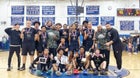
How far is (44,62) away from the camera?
26.8 feet

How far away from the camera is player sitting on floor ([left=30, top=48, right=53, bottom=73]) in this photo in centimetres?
816

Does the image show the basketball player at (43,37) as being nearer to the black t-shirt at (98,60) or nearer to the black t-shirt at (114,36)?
the black t-shirt at (98,60)

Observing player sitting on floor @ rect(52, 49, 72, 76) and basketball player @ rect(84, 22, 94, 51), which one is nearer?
player sitting on floor @ rect(52, 49, 72, 76)

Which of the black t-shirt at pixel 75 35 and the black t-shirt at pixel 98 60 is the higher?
the black t-shirt at pixel 75 35

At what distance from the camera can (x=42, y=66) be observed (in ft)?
27.3

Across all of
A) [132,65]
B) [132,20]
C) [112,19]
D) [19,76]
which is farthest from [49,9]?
[19,76]

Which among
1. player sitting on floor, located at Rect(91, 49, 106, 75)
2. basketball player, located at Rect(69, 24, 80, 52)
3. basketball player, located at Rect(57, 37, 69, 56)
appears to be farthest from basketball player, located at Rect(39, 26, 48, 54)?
player sitting on floor, located at Rect(91, 49, 106, 75)

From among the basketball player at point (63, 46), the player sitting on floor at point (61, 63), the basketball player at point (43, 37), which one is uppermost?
the basketball player at point (43, 37)

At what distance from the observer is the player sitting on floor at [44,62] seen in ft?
26.8

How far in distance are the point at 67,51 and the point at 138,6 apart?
8.09 metres

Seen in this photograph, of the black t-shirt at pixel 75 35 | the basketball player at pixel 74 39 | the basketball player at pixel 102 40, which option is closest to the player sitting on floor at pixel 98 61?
the basketball player at pixel 102 40

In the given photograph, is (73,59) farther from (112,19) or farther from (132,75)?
(112,19)

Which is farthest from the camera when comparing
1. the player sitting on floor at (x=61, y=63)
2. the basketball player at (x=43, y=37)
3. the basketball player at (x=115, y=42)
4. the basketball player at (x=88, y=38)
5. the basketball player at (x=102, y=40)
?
the basketball player at (x=88, y=38)

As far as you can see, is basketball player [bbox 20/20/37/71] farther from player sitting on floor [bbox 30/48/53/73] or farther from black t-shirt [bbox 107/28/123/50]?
black t-shirt [bbox 107/28/123/50]
